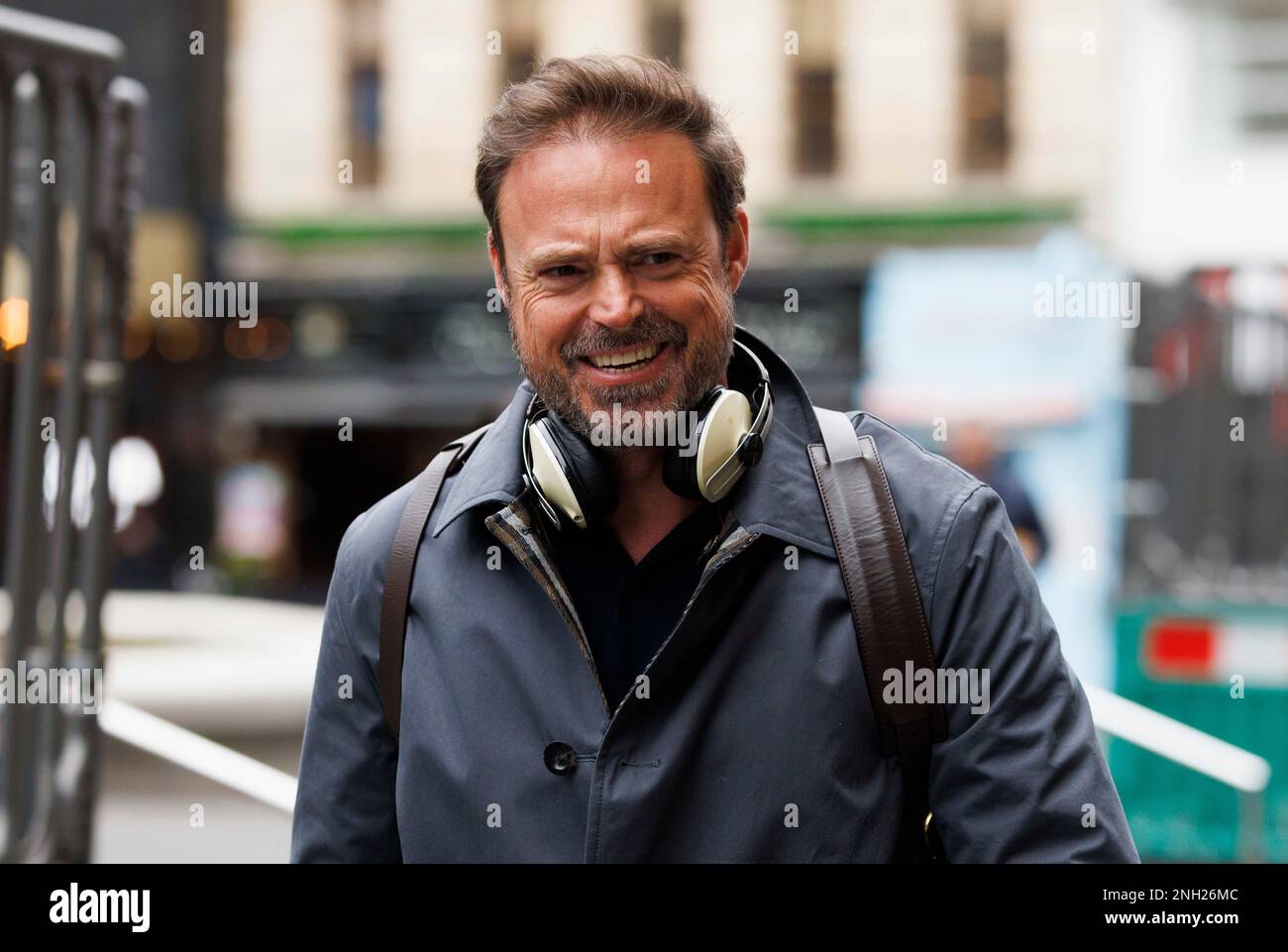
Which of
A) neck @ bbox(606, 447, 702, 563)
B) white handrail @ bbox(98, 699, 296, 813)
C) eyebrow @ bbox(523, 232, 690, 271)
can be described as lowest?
white handrail @ bbox(98, 699, 296, 813)

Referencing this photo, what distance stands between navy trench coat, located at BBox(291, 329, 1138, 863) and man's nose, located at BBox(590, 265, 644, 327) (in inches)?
10.2

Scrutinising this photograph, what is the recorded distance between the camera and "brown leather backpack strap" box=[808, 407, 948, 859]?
1.94 metres

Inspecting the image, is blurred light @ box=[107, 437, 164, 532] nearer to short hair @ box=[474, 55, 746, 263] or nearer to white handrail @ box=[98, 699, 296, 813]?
white handrail @ box=[98, 699, 296, 813]

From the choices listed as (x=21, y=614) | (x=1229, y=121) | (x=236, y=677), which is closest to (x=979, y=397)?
(x=1229, y=121)

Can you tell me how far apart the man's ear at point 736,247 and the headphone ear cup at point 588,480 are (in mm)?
307

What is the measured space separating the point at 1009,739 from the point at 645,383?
2.12 ft

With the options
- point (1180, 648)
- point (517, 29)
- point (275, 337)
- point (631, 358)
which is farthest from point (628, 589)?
point (517, 29)

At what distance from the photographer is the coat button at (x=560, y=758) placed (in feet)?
6.68

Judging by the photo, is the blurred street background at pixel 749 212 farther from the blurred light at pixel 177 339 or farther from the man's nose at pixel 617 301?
the man's nose at pixel 617 301

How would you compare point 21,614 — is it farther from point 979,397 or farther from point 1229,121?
point 1229,121

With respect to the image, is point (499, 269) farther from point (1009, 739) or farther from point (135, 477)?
point (135, 477)

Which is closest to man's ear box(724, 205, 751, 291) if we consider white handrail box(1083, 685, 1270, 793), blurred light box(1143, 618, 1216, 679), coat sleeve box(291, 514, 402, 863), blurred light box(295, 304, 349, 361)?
coat sleeve box(291, 514, 402, 863)

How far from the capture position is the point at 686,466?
82.6 inches
